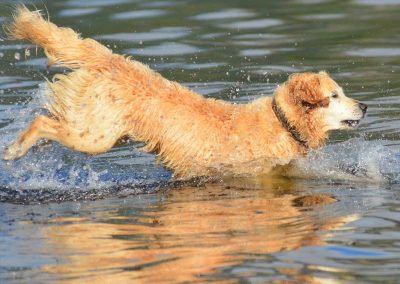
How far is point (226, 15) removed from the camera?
56.9 feet

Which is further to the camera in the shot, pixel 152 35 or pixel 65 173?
pixel 152 35

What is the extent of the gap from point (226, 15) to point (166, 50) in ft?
8.27

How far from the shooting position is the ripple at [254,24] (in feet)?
54.1

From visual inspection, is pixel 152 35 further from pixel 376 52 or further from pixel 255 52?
pixel 376 52

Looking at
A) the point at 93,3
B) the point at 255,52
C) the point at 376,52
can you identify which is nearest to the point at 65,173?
the point at 255,52

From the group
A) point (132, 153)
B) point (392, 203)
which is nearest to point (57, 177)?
point (132, 153)

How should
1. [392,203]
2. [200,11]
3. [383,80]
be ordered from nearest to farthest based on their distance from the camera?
[392,203]
[383,80]
[200,11]

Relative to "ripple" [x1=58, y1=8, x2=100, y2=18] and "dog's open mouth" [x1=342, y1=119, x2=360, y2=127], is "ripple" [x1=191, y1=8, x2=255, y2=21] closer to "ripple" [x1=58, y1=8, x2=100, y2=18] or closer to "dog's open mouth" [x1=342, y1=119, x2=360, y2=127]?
"ripple" [x1=58, y1=8, x2=100, y2=18]

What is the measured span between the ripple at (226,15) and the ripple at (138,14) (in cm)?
63

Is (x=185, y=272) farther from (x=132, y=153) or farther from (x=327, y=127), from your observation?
(x=132, y=153)

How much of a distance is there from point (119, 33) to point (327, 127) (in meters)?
6.90

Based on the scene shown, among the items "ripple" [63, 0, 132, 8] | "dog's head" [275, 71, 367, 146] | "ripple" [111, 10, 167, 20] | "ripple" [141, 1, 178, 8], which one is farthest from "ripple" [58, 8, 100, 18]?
"dog's head" [275, 71, 367, 146]

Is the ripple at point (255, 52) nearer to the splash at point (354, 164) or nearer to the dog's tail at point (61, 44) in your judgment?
the splash at point (354, 164)

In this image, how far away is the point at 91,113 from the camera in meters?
9.35
